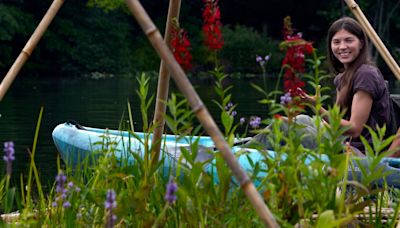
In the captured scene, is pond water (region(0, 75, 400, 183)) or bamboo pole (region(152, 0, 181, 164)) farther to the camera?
pond water (region(0, 75, 400, 183))

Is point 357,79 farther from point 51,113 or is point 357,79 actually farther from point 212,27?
point 51,113

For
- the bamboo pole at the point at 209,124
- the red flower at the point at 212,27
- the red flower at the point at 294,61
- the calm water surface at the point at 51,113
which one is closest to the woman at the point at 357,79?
the red flower at the point at 212,27

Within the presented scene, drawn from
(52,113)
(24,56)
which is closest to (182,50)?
(24,56)

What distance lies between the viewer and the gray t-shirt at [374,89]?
552cm

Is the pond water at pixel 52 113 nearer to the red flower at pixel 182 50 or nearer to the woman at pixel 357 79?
the woman at pixel 357 79

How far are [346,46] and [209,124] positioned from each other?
112 inches

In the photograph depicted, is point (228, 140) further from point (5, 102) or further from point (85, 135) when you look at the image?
point (5, 102)

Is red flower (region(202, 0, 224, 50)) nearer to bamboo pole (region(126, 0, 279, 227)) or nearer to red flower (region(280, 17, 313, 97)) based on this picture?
red flower (region(280, 17, 313, 97))

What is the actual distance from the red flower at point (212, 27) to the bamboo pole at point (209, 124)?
1.43ft

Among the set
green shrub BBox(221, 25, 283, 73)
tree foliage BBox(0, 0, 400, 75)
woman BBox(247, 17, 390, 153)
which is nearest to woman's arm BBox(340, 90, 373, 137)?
woman BBox(247, 17, 390, 153)

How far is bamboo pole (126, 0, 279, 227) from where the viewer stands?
2.93 m

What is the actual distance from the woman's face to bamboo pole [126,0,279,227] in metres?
2.82

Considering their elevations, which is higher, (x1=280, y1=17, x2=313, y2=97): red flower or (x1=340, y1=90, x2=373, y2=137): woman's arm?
(x1=280, y1=17, x2=313, y2=97): red flower

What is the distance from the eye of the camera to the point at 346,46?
5660 millimetres
